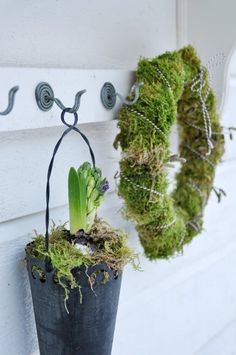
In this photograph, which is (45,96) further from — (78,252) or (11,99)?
(78,252)

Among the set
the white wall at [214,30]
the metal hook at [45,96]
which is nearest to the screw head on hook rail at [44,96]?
the metal hook at [45,96]

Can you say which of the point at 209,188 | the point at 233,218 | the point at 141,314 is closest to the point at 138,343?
the point at 141,314

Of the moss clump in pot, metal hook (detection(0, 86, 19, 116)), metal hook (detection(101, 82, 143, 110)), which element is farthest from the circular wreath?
metal hook (detection(0, 86, 19, 116))

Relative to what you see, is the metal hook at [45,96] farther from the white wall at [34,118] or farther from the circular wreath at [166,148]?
the circular wreath at [166,148]

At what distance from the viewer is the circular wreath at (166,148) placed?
0.78 metres

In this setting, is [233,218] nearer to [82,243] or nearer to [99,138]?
[99,138]

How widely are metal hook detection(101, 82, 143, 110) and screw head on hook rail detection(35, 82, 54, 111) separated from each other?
115mm

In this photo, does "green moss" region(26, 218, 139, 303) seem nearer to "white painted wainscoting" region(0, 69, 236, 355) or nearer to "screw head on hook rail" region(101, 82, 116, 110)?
"white painted wainscoting" region(0, 69, 236, 355)

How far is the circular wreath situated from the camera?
0.78m

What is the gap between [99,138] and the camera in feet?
2.83

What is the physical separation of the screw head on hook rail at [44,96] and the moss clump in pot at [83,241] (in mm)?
93

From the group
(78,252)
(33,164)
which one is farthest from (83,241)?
(33,164)

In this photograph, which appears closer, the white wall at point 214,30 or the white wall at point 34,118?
the white wall at point 34,118

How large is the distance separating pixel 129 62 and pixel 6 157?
1.07ft
